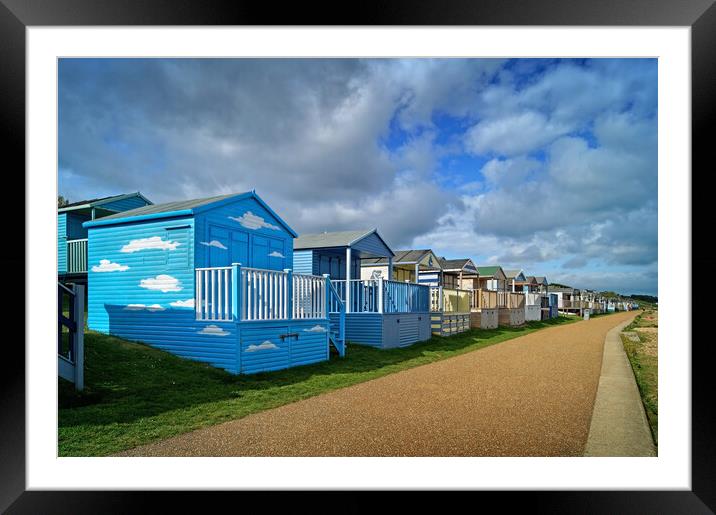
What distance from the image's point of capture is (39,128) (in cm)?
426

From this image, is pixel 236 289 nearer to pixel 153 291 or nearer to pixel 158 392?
pixel 158 392

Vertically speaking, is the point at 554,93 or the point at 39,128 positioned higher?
the point at 554,93

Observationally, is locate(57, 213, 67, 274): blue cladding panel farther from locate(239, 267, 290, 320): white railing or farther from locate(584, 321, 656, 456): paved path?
locate(584, 321, 656, 456): paved path

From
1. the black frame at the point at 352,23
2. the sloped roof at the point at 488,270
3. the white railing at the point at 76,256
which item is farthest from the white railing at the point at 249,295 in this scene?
the sloped roof at the point at 488,270

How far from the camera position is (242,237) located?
11109 millimetres

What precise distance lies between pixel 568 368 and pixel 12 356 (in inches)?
378

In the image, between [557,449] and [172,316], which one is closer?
[557,449]

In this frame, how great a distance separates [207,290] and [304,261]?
7.32 m

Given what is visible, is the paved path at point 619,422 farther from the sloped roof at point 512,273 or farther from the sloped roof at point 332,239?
the sloped roof at point 512,273

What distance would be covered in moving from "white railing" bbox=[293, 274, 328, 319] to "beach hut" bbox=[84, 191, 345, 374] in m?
0.02

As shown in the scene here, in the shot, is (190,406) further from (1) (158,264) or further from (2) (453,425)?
(1) (158,264)

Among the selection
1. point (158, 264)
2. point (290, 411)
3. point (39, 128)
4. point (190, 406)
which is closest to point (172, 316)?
point (158, 264)

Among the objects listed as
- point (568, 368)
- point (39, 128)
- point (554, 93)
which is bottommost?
point (568, 368)

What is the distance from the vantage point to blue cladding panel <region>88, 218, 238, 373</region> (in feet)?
28.8
